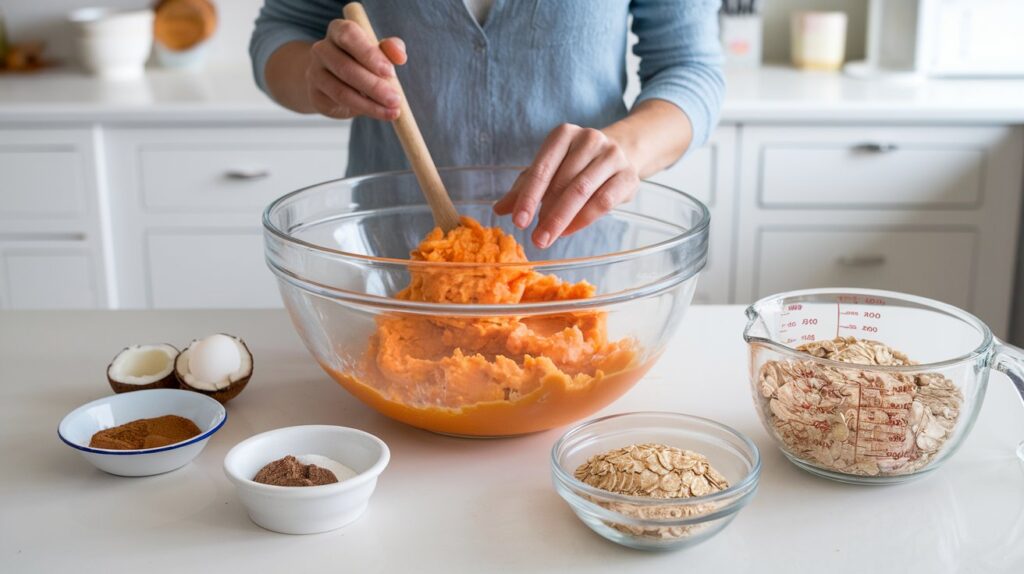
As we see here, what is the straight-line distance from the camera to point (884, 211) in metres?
2.36

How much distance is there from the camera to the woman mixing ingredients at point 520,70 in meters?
1.27

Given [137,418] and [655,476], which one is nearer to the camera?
[655,476]

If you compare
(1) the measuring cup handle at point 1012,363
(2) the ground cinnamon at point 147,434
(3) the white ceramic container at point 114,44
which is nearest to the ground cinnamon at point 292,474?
(2) the ground cinnamon at point 147,434

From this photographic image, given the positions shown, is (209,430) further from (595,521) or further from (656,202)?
(656,202)

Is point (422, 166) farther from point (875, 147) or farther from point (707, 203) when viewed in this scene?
point (875, 147)

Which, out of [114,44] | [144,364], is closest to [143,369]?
[144,364]

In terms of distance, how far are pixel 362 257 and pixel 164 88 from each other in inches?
75.2

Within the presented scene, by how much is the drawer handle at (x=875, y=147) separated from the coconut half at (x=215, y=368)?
1713mm

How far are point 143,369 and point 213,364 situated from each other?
91mm

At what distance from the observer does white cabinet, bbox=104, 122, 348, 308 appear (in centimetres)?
236

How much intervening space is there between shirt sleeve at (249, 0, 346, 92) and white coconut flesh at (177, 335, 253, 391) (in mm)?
521

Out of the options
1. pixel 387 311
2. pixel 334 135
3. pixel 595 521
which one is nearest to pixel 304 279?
pixel 387 311

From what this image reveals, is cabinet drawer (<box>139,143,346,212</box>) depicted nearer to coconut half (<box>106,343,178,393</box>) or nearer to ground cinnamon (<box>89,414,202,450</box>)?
coconut half (<box>106,343,178,393</box>)

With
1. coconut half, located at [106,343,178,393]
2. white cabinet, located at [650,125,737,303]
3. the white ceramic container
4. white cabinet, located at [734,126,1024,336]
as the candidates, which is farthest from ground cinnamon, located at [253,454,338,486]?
the white ceramic container
